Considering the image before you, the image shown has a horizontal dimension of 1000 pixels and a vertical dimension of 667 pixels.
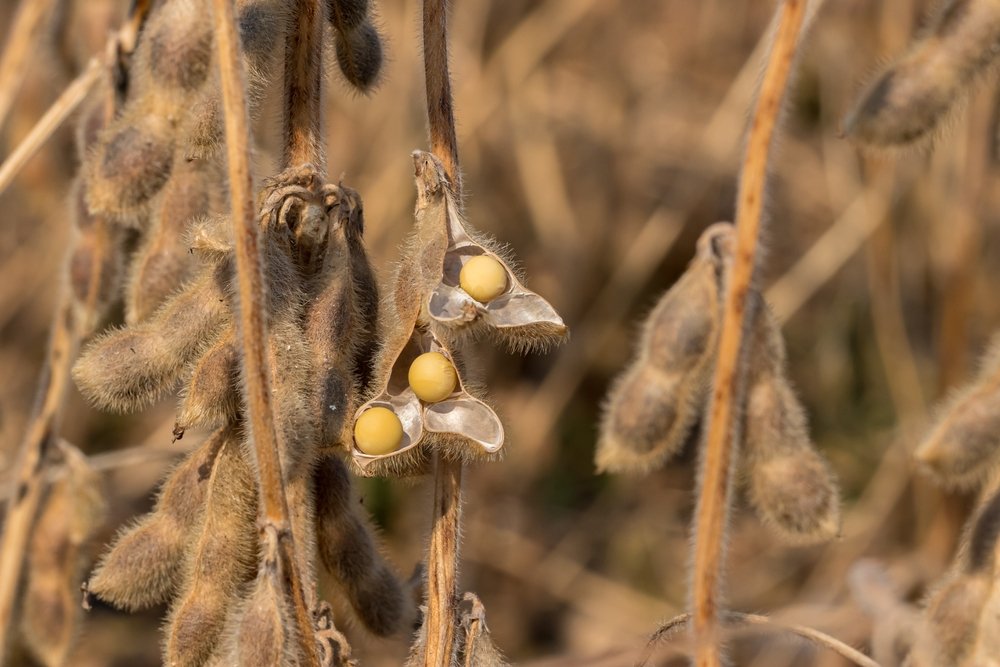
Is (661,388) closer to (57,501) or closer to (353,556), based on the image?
(353,556)

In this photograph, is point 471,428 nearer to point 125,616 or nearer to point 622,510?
point 125,616

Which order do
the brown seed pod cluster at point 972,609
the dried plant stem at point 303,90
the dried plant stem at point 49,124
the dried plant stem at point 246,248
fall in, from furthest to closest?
1. the dried plant stem at point 49,124
2. the brown seed pod cluster at point 972,609
3. the dried plant stem at point 303,90
4. the dried plant stem at point 246,248

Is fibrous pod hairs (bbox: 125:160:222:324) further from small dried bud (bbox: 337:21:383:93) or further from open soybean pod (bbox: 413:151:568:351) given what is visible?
open soybean pod (bbox: 413:151:568:351)

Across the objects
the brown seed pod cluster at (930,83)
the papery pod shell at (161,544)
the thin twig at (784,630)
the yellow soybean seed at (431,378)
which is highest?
the brown seed pod cluster at (930,83)

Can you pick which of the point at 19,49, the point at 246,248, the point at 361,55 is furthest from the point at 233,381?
the point at 19,49

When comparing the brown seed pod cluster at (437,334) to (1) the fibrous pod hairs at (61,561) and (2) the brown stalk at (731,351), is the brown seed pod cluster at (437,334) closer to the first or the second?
(2) the brown stalk at (731,351)

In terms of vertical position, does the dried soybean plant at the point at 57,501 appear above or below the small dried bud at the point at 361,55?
below

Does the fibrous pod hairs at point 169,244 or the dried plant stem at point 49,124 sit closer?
the fibrous pod hairs at point 169,244

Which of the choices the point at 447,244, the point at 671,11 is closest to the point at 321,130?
the point at 447,244

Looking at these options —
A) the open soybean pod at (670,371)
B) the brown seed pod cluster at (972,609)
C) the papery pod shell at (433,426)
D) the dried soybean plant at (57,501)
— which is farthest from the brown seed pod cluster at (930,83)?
the dried soybean plant at (57,501)
